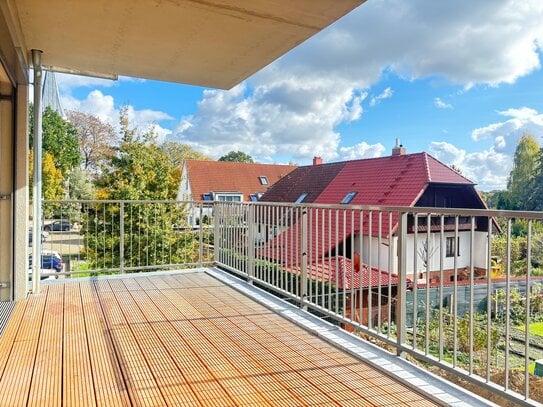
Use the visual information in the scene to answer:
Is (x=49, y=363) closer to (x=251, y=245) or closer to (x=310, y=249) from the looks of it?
(x=310, y=249)

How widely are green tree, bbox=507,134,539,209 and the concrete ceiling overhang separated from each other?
3268 cm

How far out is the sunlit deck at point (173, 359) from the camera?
2016 mm

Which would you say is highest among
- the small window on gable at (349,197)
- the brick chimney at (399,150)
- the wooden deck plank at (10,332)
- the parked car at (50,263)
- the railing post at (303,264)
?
the brick chimney at (399,150)

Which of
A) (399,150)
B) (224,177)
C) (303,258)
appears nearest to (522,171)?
(399,150)

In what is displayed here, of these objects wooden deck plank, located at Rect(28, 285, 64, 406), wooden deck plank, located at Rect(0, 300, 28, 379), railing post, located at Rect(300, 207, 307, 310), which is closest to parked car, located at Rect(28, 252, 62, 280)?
wooden deck plank, located at Rect(0, 300, 28, 379)

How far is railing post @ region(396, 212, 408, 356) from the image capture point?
2.44 m

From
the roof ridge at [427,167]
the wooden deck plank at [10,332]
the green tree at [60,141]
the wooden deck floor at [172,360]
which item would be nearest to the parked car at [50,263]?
the wooden deck plank at [10,332]

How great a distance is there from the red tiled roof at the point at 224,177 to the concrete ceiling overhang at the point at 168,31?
19.9 meters

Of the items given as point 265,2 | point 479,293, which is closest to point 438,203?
point 479,293

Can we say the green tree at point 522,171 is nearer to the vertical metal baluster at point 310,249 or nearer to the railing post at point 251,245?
the railing post at point 251,245

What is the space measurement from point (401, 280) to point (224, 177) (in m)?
23.6

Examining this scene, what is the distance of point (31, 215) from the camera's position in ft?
12.7

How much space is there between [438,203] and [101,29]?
14418 millimetres

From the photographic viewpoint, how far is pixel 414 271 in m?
2.40
